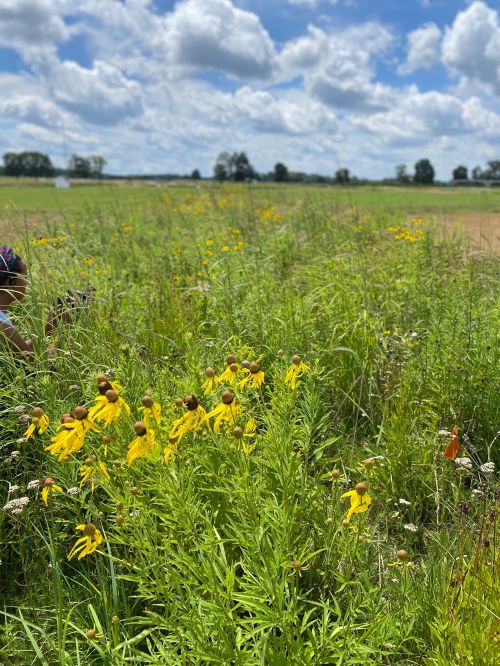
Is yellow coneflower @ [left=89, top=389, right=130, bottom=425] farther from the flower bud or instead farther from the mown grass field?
the flower bud

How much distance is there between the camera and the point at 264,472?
5.80 feet

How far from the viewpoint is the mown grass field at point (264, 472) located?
1423 mm

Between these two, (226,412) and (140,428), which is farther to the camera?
(226,412)

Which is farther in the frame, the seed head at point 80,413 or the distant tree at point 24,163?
the distant tree at point 24,163

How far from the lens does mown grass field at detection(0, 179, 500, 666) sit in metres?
1.42

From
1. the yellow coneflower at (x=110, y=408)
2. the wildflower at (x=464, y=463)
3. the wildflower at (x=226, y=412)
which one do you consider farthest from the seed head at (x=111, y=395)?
the wildflower at (x=464, y=463)

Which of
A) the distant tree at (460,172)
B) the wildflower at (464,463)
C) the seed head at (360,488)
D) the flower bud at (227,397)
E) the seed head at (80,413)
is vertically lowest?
the wildflower at (464,463)

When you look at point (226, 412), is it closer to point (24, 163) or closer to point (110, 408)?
point (110, 408)

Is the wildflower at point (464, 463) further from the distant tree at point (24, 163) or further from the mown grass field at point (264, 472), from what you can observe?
the distant tree at point (24, 163)

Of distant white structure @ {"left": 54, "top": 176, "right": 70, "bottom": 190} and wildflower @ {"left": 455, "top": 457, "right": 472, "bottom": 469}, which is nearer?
wildflower @ {"left": 455, "top": 457, "right": 472, "bottom": 469}

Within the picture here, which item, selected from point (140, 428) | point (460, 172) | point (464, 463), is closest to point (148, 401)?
point (140, 428)

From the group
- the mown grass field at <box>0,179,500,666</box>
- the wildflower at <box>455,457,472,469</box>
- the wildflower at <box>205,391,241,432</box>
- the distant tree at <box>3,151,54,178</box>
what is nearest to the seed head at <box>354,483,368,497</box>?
the mown grass field at <box>0,179,500,666</box>

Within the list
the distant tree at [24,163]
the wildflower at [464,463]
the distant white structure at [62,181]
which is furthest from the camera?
the distant tree at [24,163]

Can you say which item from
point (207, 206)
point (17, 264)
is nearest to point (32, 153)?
point (207, 206)
